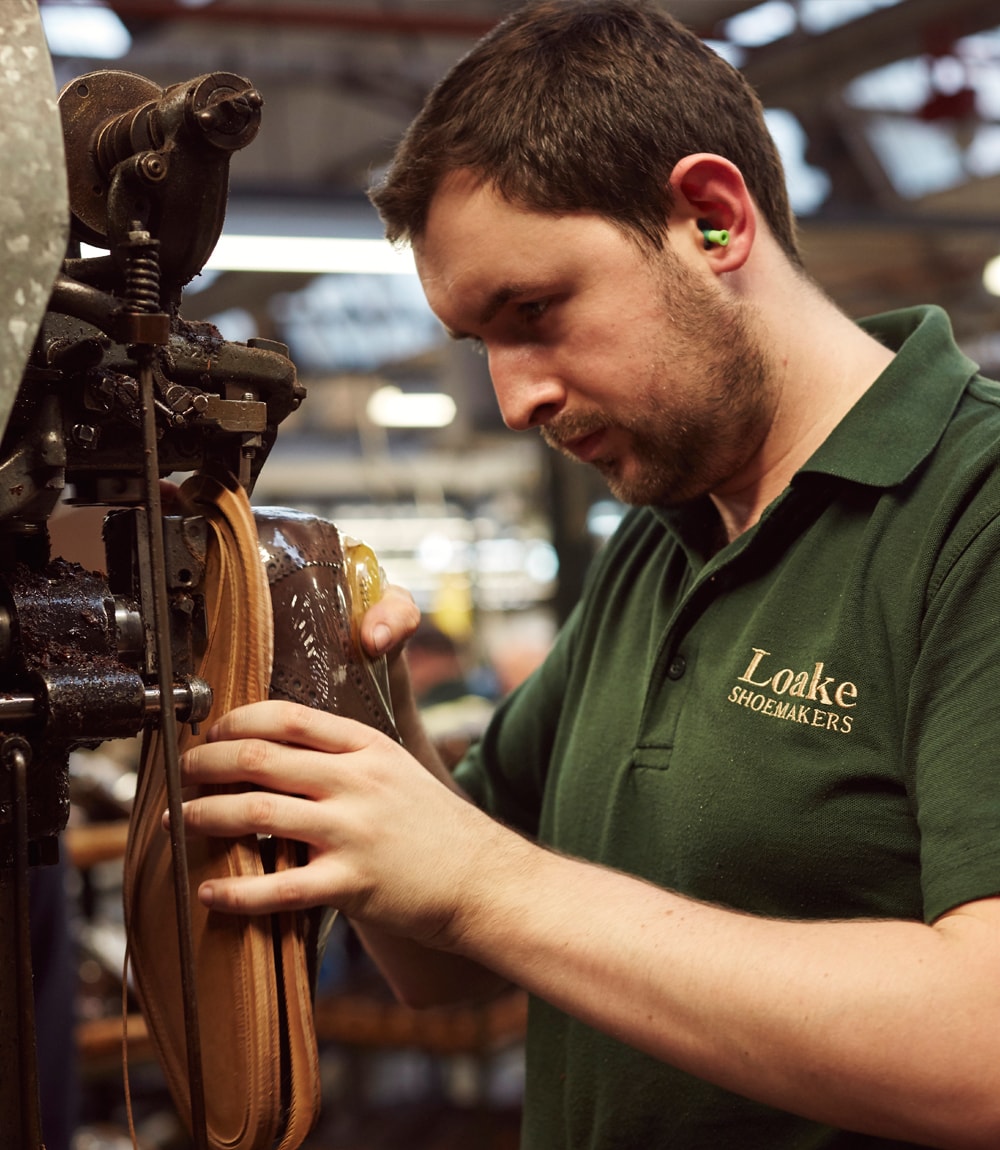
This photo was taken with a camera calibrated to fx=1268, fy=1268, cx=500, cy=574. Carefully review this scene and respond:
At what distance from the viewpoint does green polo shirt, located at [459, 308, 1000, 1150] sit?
2.99ft

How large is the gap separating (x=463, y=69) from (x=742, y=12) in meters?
4.09

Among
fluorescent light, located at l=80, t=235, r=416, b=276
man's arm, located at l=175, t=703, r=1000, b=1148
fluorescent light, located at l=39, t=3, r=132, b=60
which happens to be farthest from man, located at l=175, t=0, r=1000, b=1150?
fluorescent light, located at l=39, t=3, r=132, b=60

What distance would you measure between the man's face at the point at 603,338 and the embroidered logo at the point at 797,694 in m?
0.23

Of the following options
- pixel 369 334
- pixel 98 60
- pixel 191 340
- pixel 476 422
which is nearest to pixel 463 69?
pixel 191 340

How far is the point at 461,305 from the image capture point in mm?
1182

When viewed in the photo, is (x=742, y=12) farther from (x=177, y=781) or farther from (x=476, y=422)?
(x=177, y=781)

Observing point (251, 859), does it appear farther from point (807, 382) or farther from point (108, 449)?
point (807, 382)

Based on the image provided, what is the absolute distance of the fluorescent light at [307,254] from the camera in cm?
317

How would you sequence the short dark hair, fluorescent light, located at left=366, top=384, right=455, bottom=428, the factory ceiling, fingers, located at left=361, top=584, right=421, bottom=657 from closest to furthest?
fingers, located at left=361, top=584, right=421, bottom=657, the short dark hair, the factory ceiling, fluorescent light, located at left=366, top=384, right=455, bottom=428

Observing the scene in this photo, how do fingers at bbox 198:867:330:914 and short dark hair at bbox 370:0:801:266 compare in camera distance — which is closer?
fingers at bbox 198:867:330:914

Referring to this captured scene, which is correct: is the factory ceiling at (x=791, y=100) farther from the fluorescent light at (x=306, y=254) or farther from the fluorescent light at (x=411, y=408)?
the fluorescent light at (x=411, y=408)

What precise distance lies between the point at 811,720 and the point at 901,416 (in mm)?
280

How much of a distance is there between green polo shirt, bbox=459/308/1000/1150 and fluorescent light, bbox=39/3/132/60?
10.7ft

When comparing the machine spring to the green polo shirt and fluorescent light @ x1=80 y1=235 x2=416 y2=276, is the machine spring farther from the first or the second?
fluorescent light @ x1=80 y1=235 x2=416 y2=276
